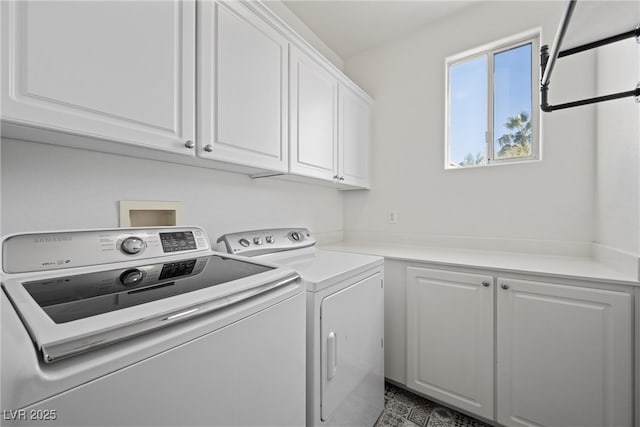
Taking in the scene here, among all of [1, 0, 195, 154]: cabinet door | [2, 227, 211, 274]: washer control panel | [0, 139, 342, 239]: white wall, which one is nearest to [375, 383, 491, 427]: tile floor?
[0, 139, 342, 239]: white wall

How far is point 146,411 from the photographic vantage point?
1.66ft

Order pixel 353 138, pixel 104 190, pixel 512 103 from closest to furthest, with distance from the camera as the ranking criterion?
1. pixel 104 190
2. pixel 512 103
3. pixel 353 138

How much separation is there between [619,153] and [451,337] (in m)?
1.40

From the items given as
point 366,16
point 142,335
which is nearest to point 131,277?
point 142,335

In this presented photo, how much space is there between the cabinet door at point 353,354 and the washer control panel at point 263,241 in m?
0.55

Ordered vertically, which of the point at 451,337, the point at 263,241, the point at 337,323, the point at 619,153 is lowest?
the point at 451,337

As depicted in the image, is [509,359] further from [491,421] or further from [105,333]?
[105,333]

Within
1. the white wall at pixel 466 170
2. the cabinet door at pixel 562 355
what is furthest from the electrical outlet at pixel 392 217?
the cabinet door at pixel 562 355

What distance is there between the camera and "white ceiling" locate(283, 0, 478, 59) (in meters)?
2.06

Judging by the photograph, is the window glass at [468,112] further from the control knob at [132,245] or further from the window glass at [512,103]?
the control knob at [132,245]

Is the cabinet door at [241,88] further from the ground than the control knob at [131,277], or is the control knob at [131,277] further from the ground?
the cabinet door at [241,88]

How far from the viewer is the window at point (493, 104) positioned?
198 centimetres

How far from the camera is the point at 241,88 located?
1.31m

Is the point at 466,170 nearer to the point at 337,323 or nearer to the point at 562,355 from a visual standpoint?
the point at 562,355
